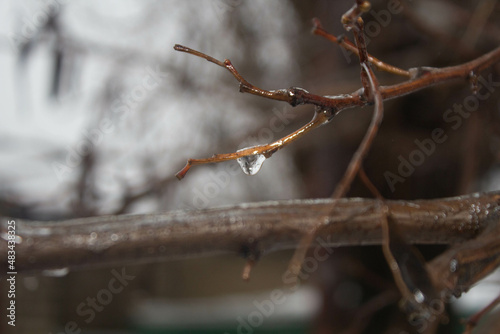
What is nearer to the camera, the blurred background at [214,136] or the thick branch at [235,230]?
the thick branch at [235,230]

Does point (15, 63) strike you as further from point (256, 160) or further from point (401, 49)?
point (256, 160)

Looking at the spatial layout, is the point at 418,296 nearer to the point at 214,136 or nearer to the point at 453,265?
the point at 453,265

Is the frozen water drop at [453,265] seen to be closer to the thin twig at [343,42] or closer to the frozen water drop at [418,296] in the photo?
the frozen water drop at [418,296]

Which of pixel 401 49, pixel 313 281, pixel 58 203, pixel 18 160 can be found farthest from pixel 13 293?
pixel 401 49

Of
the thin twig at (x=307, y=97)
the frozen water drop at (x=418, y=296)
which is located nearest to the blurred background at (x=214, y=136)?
the frozen water drop at (x=418, y=296)

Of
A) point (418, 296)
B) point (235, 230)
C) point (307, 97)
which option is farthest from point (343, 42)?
point (418, 296)

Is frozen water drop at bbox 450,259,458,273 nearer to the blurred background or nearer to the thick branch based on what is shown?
the thick branch

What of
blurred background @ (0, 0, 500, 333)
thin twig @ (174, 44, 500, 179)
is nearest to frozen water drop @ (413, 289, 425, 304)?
thin twig @ (174, 44, 500, 179)
